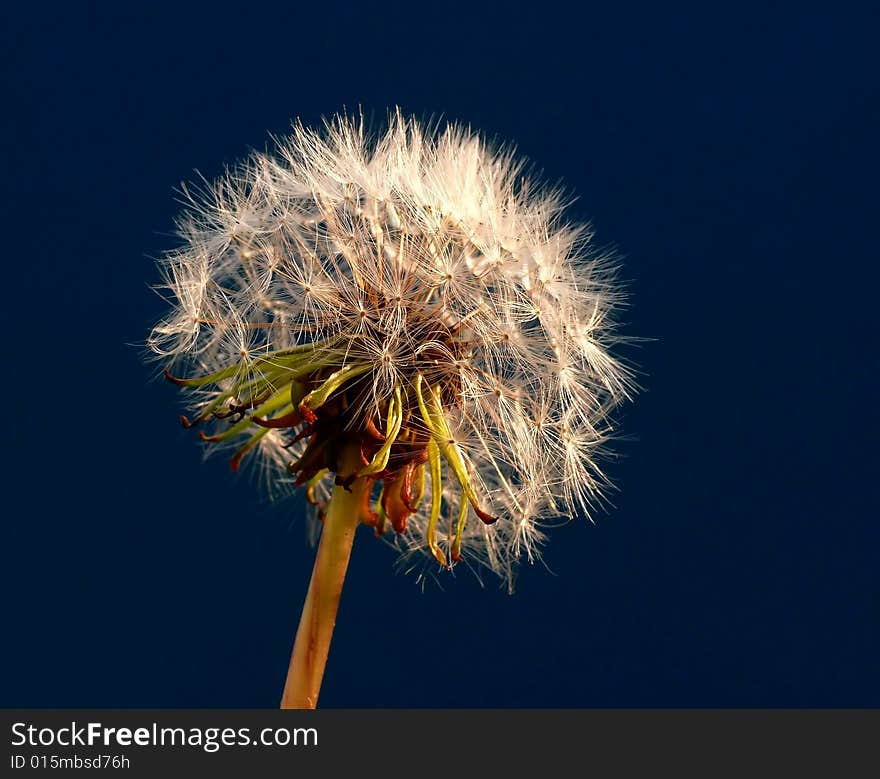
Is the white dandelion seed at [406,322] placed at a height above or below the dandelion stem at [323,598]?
above

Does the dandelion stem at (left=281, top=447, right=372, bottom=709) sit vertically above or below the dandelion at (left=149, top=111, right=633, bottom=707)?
below

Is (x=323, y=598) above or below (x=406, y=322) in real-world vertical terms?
below

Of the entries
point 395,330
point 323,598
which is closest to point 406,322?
point 395,330

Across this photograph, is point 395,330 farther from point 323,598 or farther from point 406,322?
point 323,598
